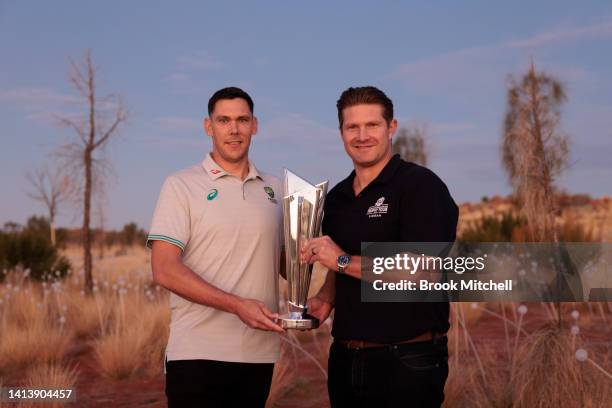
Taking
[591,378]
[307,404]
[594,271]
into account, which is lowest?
[307,404]

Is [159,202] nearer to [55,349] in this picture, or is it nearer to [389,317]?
[389,317]

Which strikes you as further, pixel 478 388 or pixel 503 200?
pixel 503 200

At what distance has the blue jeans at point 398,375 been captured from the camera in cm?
346

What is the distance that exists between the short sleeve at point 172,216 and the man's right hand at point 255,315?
0.52 metres

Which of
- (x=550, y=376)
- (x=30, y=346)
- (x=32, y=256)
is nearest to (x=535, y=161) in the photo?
(x=550, y=376)

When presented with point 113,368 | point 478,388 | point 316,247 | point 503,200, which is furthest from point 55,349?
point 503,200

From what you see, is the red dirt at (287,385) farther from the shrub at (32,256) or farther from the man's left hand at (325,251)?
the shrub at (32,256)

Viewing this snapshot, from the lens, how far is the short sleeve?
12.5 feet

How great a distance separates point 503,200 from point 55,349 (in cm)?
5150

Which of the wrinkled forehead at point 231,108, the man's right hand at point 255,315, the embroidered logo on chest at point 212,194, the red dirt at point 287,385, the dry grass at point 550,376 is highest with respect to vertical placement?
the wrinkled forehead at point 231,108

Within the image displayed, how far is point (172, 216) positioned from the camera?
152 inches

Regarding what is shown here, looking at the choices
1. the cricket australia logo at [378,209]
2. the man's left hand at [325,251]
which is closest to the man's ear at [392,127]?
the cricket australia logo at [378,209]

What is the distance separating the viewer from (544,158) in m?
8.59

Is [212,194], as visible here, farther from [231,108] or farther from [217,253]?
[231,108]
